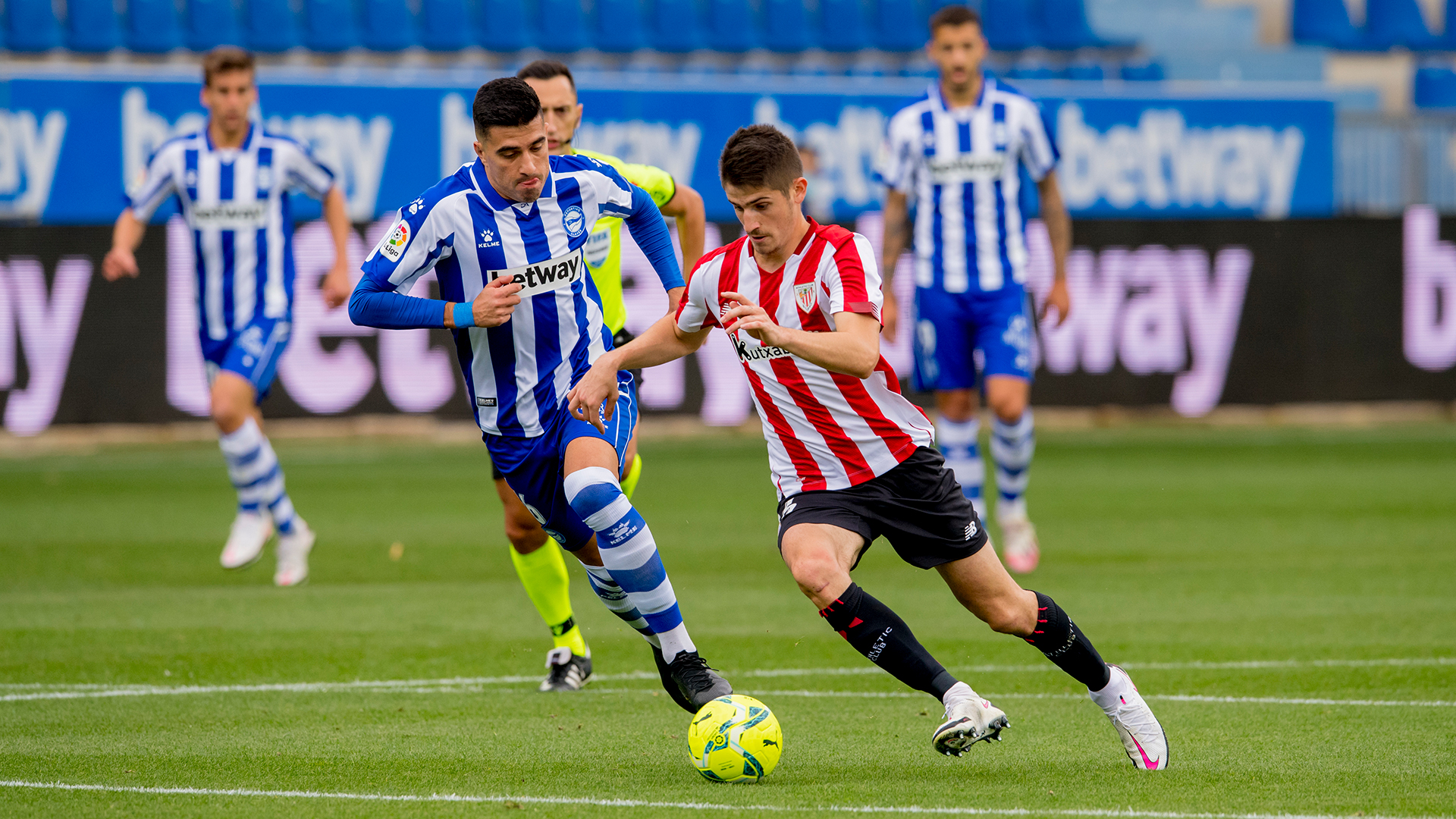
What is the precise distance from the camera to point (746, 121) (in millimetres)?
17625

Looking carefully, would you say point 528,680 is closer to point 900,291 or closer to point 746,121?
point 900,291

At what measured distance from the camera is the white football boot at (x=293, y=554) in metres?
8.61

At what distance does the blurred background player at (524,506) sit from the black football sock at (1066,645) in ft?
6.04

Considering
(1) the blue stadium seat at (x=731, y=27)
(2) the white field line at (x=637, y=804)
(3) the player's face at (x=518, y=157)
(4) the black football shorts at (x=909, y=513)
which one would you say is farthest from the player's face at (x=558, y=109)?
(1) the blue stadium seat at (x=731, y=27)

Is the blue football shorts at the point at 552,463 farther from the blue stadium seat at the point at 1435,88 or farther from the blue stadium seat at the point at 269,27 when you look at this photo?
the blue stadium seat at the point at 1435,88

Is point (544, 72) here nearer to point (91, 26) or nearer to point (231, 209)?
point (231, 209)

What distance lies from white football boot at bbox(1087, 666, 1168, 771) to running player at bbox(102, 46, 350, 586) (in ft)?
16.6

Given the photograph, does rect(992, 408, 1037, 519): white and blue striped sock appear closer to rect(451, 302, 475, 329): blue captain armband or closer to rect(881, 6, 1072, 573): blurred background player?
rect(881, 6, 1072, 573): blurred background player

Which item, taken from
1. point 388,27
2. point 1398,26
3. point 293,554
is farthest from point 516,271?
point 1398,26

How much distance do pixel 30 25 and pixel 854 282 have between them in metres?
16.1

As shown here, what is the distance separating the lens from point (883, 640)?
453cm

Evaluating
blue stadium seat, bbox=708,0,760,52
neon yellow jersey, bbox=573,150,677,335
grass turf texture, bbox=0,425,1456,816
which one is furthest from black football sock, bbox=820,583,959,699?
blue stadium seat, bbox=708,0,760,52

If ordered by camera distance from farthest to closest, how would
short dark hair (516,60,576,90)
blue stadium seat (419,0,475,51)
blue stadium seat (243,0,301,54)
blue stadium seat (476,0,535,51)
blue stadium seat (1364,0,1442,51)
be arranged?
1. blue stadium seat (1364,0,1442,51)
2. blue stadium seat (476,0,535,51)
3. blue stadium seat (419,0,475,51)
4. blue stadium seat (243,0,301,54)
5. short dark hair (516,60,576,90)

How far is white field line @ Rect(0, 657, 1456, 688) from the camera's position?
606cm
